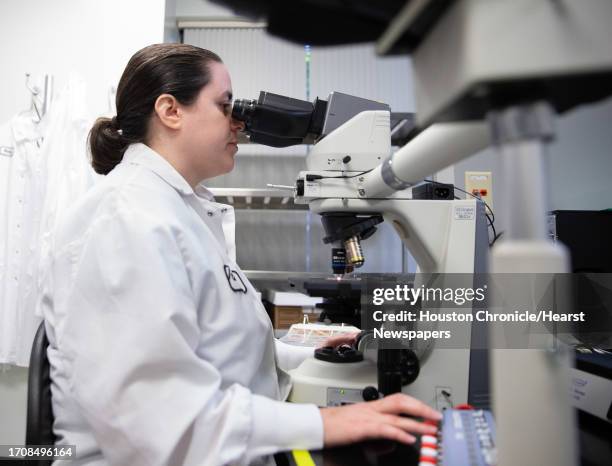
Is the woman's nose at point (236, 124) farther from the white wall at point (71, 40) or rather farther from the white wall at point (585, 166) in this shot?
the white wall at point (71, 40)

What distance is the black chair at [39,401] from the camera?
659 millimetres

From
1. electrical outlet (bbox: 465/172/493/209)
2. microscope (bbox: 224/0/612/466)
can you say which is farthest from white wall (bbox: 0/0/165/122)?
microscope (bbox: 224/0/612/466)

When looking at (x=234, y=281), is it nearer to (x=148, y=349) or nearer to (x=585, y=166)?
(x=148, y=349)

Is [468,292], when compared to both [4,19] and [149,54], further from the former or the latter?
[4,19]

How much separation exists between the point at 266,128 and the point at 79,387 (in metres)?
0.59

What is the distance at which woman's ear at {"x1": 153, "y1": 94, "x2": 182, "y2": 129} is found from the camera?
81 cm

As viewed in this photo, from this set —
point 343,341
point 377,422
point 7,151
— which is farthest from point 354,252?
point 7,151

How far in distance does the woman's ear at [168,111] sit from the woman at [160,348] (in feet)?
0.23

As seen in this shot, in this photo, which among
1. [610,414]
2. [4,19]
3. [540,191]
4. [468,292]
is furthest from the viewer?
[4,19]

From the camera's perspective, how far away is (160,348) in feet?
1.73

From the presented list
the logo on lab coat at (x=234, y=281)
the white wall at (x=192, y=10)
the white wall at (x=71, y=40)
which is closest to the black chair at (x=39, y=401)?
the logo on lab coat at (x=234, y=281)

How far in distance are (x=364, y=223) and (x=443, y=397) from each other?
0.36 meters

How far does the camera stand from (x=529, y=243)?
8.8 inches

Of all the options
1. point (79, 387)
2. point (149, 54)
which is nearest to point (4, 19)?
point (149, 54)
